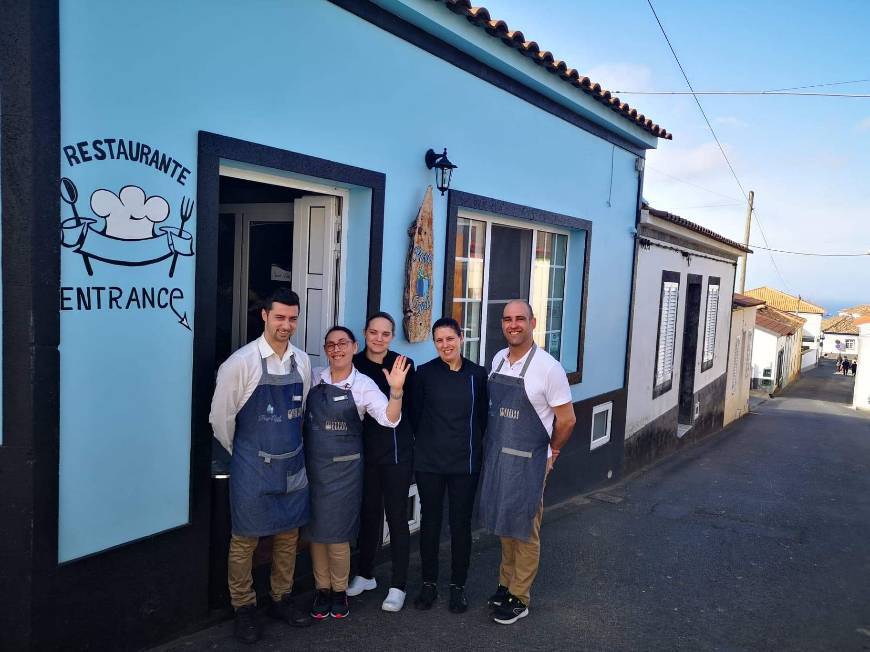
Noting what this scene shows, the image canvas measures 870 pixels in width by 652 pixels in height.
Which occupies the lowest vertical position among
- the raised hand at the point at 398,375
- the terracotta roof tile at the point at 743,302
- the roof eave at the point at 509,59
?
the raised hand at the point at 398,375

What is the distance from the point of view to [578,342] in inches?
296

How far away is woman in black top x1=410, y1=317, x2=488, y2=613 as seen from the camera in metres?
3.99

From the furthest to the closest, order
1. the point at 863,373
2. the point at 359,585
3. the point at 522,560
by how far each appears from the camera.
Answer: the point at 863,373
the point at 359,585
the point at 522,560

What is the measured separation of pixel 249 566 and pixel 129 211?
188 centimetres

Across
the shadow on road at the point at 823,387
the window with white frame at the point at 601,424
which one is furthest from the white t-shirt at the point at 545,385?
the shadow on road at the point at 823,387

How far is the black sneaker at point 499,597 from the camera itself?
4.18 m

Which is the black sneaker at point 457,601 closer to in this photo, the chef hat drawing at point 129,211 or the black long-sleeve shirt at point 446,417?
the black long-sleeve shirt at point 446,417

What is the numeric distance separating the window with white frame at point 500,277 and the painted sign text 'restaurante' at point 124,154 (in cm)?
276

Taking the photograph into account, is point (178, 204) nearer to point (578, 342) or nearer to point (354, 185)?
point (354, 185)

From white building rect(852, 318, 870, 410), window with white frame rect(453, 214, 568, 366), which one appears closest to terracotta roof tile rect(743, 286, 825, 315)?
white building rect(852, 318, 870, 410)

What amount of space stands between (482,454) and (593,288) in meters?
4.12

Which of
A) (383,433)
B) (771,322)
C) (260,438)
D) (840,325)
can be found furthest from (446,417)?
(840,325)

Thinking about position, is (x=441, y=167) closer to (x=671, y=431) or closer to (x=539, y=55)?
(x=539, y=55)

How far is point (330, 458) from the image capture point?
377 cm
